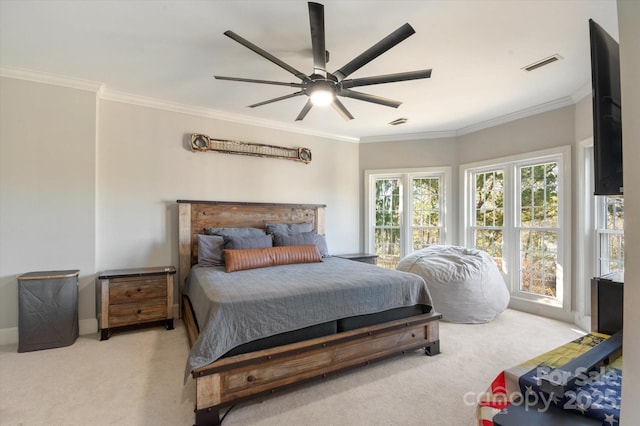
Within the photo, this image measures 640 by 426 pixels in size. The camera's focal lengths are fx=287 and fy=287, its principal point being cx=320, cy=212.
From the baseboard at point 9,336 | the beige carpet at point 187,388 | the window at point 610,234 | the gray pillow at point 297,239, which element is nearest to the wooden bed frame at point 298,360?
the beige carpet at point 187,388

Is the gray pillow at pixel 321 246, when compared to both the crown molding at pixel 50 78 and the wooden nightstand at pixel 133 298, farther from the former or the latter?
the crown molding at pixel 50 78

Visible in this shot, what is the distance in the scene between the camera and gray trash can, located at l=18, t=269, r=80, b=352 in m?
2.71

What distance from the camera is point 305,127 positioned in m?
4.66

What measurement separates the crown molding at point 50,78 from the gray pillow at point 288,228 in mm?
2535

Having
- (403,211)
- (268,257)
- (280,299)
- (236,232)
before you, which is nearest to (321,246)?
(268,257)

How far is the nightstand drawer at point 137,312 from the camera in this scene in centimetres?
301

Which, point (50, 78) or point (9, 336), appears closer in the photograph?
point (9, 336)

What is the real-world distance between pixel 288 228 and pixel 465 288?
2.41 m

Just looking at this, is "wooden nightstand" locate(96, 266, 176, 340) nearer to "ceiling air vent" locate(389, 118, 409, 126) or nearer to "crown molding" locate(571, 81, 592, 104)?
"ceiling air vent" locate(389, 118, 409, 126)

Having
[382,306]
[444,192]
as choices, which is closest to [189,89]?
[382,306]

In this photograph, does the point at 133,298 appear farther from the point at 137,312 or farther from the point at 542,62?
the point at 542,62

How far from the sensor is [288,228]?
4105 mm

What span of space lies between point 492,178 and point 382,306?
323 cm

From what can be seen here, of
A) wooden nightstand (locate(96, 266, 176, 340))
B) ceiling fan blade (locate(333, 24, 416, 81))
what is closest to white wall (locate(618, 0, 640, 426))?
ceiling fan blade (locate(333, 24, 416, 81))
